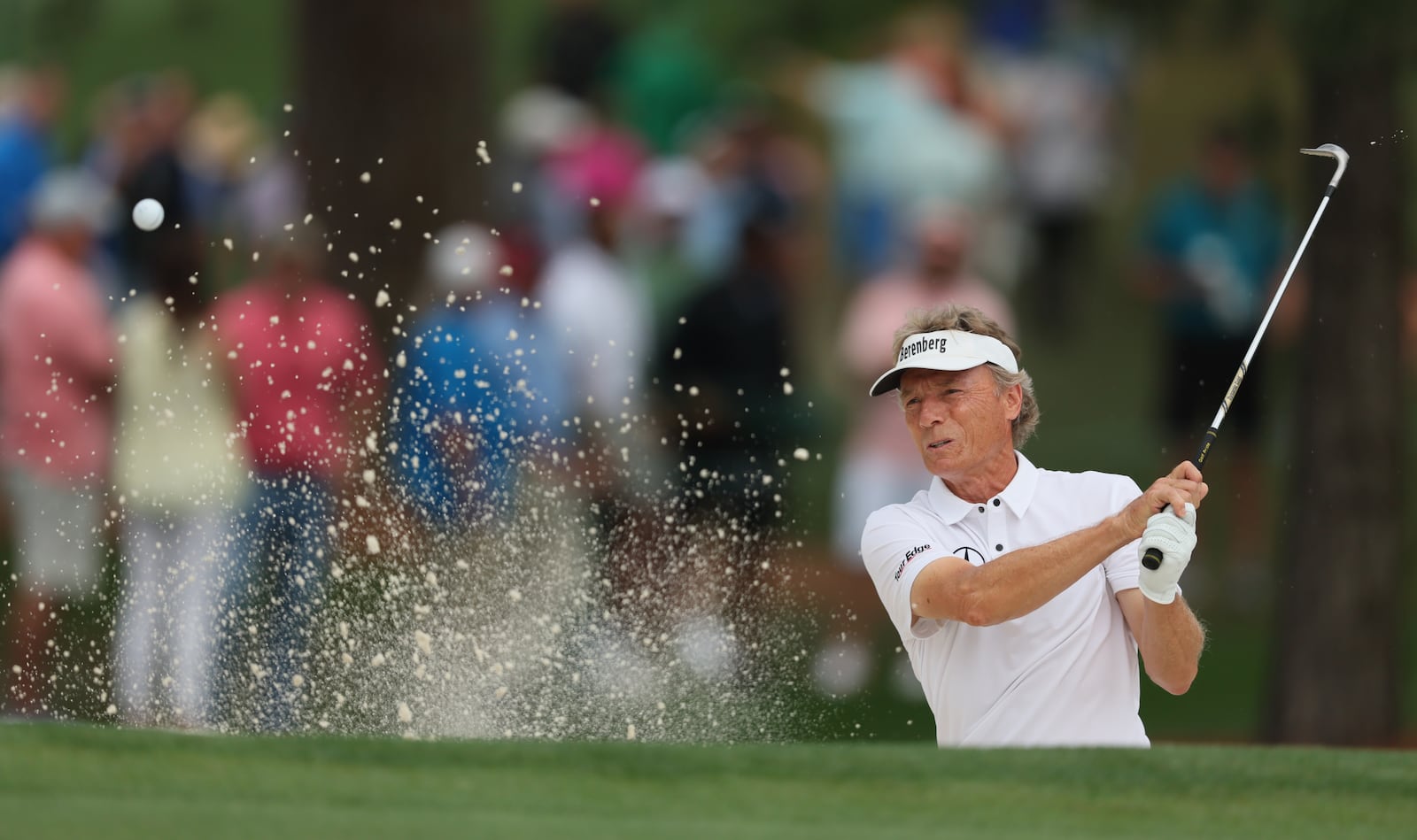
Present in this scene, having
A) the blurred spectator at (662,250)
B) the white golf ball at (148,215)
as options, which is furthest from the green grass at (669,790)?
the blurred spectator at (662,250)

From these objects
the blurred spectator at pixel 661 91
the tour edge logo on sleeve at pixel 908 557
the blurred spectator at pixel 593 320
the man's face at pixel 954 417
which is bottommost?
the tour edge logo on sleeve at pixel 908 557

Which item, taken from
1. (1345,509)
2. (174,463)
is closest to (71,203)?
(174,463)

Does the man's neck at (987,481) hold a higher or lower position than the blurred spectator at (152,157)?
lower

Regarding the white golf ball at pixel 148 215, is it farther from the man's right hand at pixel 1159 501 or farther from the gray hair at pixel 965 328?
the man's right hand at pixel 1159 501

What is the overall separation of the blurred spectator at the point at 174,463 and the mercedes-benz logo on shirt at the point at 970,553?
13.2 ft

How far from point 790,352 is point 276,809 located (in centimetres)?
659

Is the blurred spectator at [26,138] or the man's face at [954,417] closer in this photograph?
the man's face at [954,417]

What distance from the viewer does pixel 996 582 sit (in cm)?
441

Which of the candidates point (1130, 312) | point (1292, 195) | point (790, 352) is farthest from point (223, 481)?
point (1130, 312)

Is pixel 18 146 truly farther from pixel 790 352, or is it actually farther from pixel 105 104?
pixel 790 352

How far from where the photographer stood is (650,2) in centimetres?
867

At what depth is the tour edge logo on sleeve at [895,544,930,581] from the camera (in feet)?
15.3

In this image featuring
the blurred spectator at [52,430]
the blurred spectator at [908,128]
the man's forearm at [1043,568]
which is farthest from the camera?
the blurred spectator at [908,128]

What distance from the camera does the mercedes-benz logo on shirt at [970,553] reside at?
15.5ft
